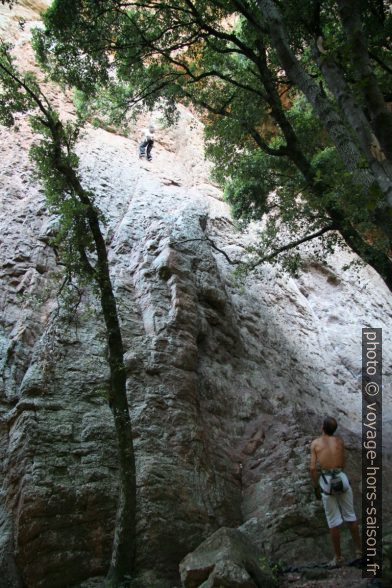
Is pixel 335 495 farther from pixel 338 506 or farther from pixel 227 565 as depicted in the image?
pixel 227 565

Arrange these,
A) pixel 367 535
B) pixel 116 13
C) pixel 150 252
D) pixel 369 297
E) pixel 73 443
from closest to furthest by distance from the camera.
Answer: pixel 367 535, pixel 73 443, pixel 116 13, pixel 150 252, pixel 369 297

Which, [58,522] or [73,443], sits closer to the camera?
[58,522]

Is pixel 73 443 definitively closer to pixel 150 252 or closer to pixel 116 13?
pixel 150 252

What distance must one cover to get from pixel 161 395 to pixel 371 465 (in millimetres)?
4497

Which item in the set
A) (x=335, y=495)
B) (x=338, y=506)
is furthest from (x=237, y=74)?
(x=338, y=506)

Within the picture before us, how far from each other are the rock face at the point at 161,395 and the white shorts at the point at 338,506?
3.37ft

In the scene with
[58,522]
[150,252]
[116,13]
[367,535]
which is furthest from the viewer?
[150,252]

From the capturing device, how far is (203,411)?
9945 millimetres

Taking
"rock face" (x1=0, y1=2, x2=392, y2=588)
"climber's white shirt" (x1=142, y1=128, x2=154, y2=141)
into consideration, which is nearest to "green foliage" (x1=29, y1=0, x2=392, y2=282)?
"rock face" (x1=0, y1=2, x2=392, y2=588)

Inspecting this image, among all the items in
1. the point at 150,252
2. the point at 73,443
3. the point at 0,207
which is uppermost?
the point at 0,207

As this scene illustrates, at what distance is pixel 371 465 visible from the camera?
9.70m

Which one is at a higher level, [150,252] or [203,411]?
[150,252]

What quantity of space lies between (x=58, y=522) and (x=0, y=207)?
9349 mm

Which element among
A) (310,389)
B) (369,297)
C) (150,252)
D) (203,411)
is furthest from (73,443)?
(369,297)
